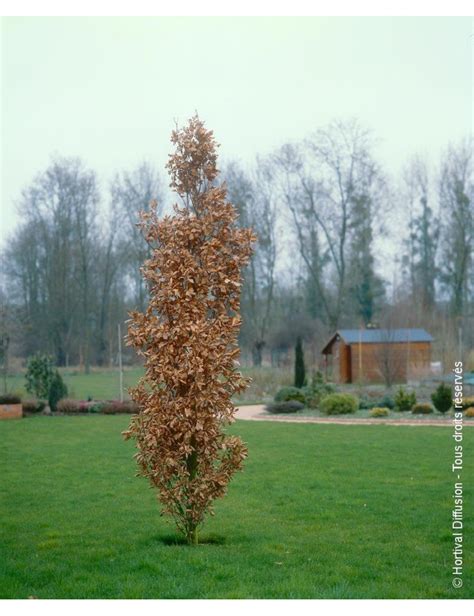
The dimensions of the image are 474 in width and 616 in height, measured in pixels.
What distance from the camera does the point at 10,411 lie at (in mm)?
19188

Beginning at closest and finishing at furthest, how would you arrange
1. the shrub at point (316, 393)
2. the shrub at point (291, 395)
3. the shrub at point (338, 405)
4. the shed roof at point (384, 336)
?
the shrub at point (338, 405) → the shrub at point (316, 393) → the shrub at point (291, 395) → the shed roof at point (384, 336)

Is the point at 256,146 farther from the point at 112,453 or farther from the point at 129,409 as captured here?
the point at 112,453

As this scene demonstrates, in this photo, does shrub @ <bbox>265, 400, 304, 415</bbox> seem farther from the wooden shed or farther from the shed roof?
the shed roof

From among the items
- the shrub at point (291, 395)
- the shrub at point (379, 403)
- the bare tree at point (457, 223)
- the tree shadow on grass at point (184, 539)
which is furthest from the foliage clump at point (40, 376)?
the bare tree at point (457, 223)

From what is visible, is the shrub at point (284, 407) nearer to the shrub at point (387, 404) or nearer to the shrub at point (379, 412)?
the shrub at point (387, 404)

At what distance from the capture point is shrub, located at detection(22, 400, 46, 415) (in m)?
20.4

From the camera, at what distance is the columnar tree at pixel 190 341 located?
6.17 metres

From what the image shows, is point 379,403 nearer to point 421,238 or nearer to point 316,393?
point 316,393

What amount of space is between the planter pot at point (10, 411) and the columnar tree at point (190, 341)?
1353 cm

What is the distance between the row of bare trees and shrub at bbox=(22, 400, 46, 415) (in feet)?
42.5

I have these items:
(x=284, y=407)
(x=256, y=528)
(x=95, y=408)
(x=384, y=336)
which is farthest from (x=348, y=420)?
(x=256, y=528)

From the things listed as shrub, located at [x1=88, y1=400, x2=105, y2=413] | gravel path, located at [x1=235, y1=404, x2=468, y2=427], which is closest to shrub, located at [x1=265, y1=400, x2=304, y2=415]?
gravel path, located at [x1=235, y1=404, x2=468, y2=427]

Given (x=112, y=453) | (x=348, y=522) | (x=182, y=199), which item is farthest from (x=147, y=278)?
(x=112, y=453)

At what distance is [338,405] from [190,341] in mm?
13709
